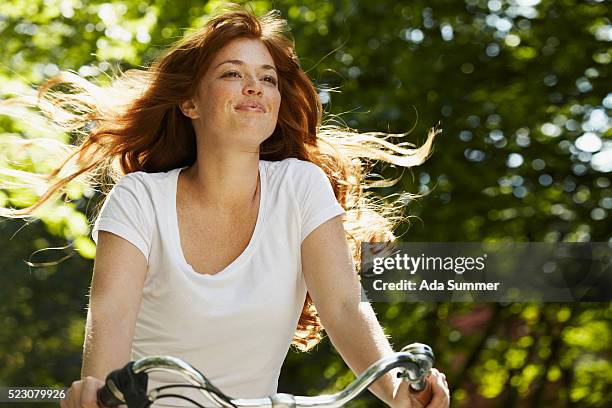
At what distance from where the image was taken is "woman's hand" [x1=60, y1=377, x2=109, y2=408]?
160 cm

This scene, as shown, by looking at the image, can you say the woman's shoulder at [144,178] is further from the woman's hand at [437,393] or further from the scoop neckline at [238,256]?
the woman's hand at [437,393]

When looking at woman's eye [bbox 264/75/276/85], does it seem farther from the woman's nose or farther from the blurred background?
the blurred background

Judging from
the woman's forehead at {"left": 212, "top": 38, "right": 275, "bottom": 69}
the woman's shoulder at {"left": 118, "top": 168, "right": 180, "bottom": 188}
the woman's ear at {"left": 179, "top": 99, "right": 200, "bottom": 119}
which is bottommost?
the woman's shoulder at {"left": 118, "top": 168, "right": 180, "bottom": 188}

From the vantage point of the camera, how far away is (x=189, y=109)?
8.54 feet

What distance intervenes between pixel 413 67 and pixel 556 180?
1120 mm

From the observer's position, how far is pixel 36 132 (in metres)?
4.96

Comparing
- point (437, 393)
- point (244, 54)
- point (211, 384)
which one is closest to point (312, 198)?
point (244, 54)

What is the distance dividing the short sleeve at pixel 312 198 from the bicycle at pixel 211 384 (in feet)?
2.24

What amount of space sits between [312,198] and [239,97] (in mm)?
287

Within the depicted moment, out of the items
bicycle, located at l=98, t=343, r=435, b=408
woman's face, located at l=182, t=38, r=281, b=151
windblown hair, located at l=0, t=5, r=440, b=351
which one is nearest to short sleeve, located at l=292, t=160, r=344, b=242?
woman's face, located at l=182, t=38, r=281, b=151

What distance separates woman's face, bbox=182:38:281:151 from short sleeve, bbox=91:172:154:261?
0.74 feet

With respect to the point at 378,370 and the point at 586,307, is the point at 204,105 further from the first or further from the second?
the point at 586,307

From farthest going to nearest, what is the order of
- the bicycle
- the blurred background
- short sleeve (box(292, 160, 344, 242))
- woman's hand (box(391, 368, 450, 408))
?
the blurred background < short sleeve (box(292, 160, 344, 242)) < woman's hand (box(391, 368, 450, 408)) < the bicycle

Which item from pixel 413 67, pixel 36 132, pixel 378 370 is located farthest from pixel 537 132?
pixel 378 370
